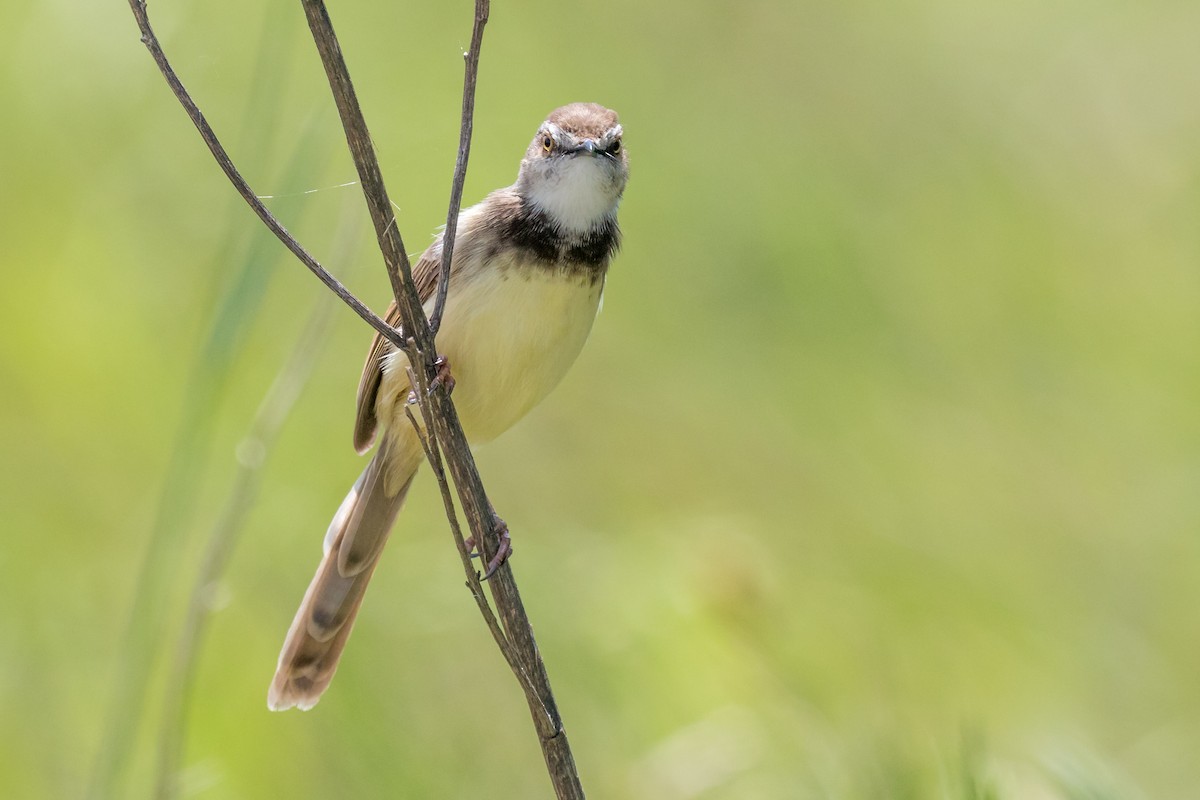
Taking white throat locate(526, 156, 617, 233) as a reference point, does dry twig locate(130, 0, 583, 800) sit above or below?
below

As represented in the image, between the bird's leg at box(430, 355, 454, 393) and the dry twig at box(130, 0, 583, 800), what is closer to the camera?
the dry twig at box(130, 0, 583, 800)

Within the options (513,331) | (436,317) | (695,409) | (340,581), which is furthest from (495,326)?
(695,409)

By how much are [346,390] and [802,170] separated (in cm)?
222

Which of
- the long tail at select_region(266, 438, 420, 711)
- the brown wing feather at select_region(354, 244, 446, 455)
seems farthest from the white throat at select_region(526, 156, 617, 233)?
the long tail at select_region(266, 438, 420, 711)

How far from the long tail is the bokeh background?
0.98 feet

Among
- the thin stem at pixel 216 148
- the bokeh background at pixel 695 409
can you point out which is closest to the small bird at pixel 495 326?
the bokeh background at pixel 695 409

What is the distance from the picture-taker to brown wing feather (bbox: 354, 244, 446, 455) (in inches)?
146

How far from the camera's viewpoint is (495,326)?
3395 mm

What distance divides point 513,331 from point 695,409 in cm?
254

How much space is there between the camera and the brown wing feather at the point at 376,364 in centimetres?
370

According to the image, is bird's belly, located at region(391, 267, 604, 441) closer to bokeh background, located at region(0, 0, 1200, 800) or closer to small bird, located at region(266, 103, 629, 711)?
small bird, located at region(266, 103, 629, 711)

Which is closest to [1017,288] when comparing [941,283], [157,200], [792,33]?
[941,283]

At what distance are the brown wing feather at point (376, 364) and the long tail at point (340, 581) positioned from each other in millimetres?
74

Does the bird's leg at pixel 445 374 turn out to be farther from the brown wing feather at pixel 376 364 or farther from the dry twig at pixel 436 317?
the brown wing feather at pixel 376 364
